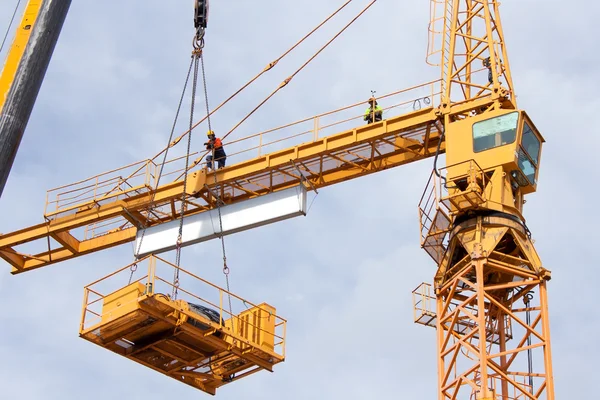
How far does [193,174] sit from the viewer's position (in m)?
37.4

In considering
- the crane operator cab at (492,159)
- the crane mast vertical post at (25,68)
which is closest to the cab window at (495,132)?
the crane operator cab at (492,159)

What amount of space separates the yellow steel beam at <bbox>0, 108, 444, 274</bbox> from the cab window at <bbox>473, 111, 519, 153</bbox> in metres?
1.35

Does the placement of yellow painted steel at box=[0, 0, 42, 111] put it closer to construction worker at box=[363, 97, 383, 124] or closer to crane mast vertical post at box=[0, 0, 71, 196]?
crane mast vertical post at box=[0, 0, 71, 196]

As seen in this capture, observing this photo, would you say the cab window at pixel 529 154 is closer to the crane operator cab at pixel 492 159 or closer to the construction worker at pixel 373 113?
the crane operator cab at pixel 492 159

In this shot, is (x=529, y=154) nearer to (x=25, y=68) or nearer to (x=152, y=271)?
(x=152, y=271)

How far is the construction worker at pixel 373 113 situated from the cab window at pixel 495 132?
9.88 ft

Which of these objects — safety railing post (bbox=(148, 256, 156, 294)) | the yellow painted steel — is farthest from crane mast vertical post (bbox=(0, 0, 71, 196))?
safety railing post (bbox=(148, 256, 156, 294))

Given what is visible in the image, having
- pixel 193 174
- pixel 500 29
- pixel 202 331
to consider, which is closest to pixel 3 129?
pixel 202 331

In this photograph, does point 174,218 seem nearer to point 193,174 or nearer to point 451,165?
point 193,174

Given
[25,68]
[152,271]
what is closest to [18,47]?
[25,68]

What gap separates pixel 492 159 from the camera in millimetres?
34844

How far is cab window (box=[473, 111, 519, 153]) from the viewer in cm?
3478

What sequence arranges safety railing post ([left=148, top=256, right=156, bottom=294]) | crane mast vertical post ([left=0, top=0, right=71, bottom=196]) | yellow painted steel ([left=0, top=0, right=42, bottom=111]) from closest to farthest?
crane mast vertical post ([left=0, top=0, right=71, bottom=196])
yellow painted steel ([left=0, top=0, right=42, bottom=111])
safety railing post ([left=148, top=256, right=156, bottom=294])

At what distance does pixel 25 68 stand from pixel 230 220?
21.9 meters
